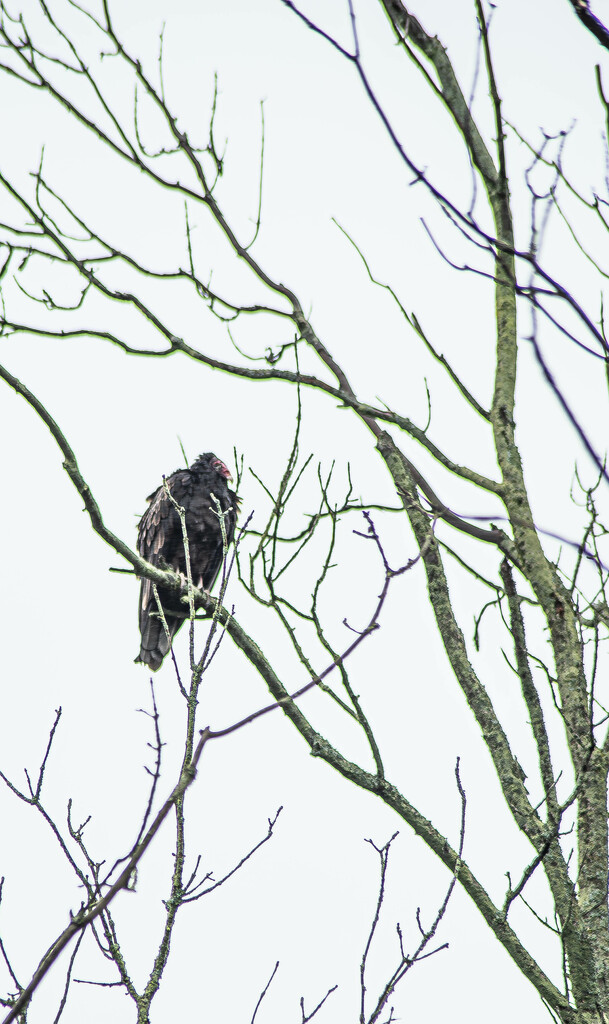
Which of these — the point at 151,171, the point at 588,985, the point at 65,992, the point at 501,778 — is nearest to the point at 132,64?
the point at 151,171

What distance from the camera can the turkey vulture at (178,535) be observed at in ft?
16.2

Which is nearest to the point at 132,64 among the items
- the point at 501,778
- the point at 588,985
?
the point at 501,778

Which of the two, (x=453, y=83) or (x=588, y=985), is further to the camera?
(x=453, y=83)

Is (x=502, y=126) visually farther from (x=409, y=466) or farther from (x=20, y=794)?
(x=20, y=794)

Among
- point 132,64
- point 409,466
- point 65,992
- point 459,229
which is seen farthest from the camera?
point 132,64

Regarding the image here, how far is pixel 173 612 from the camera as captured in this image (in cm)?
481

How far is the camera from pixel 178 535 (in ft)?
16.7

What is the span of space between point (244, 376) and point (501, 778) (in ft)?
4.33

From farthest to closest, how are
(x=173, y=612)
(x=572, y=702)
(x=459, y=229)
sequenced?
1. (x=173, y=612)
2. (x=572, y=702)
3. (x=459, y=229)

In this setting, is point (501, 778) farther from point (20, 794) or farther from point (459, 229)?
point (459, 229)

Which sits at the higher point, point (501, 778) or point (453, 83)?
point (453, 83)

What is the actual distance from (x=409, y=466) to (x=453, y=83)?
3.16 ft

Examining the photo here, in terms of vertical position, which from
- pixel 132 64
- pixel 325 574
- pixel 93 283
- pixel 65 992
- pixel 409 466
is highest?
pixel 132 64

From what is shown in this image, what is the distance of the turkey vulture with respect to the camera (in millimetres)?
4945
